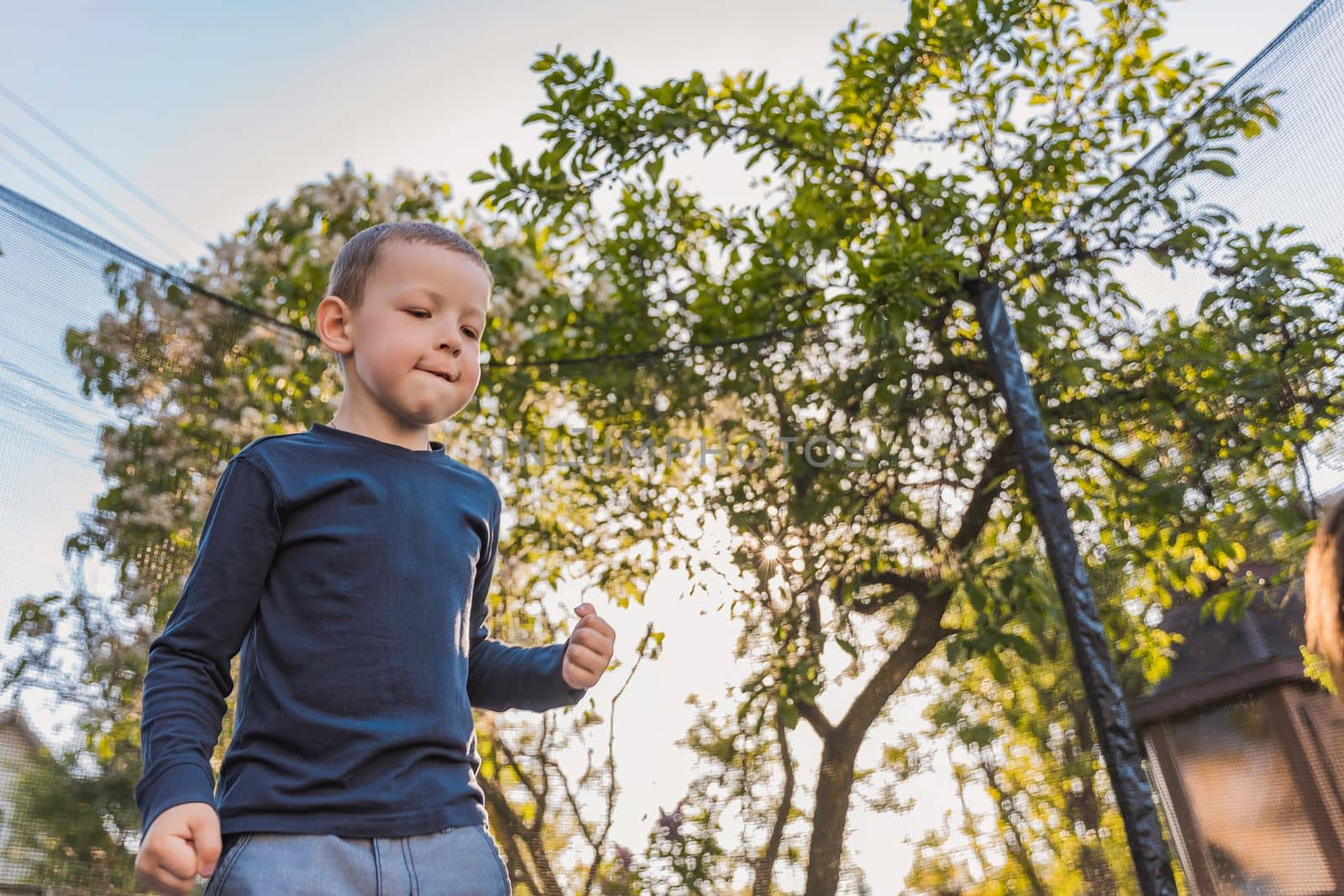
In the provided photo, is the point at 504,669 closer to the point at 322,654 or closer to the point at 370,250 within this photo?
the point at 322,654

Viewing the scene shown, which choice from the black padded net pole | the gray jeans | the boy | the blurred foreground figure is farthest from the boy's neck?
the black padded net pole

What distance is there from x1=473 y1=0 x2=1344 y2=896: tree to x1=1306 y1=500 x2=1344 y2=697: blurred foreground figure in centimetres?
108

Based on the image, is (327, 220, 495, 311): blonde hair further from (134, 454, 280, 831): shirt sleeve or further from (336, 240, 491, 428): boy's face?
(134, 454, 280, 831): shirt sleeve

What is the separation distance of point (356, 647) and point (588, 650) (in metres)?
0.20

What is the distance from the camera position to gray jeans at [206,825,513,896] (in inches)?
26.1

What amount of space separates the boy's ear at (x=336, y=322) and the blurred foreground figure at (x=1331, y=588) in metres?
0.80

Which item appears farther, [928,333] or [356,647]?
[928,333]

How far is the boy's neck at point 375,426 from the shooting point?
2.89 feet

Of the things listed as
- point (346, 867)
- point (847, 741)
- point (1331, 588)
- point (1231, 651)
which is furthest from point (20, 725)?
point (1231, 651)

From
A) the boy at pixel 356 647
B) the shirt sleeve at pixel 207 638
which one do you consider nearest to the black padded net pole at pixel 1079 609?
the boy at pixel 356 647

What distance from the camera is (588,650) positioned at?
0.85 meters

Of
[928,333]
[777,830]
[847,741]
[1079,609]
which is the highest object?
[928,333]

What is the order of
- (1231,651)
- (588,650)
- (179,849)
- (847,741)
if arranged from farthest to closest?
(847,741) → (1231,651) → (588,650) → (179,849)

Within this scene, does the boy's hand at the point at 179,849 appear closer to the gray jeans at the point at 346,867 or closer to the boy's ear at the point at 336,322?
the gray jeans at the point at 346,867
